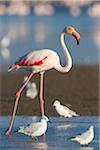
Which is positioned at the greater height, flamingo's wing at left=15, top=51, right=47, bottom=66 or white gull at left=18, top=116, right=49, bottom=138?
flamingo's wing at left=15, top=51, right=47, bottom=66

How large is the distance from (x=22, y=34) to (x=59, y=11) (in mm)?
1547

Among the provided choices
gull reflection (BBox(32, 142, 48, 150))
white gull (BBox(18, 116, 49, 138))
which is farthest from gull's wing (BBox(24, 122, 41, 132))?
gull reflection (BBox(32, 142, 48, 150))

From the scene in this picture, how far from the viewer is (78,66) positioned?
17.6m

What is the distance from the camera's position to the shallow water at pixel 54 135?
284 inches

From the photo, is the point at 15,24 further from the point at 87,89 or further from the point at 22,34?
the point at 87,89

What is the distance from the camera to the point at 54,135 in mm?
7852

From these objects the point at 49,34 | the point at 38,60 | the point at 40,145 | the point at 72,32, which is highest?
the point at 49,34

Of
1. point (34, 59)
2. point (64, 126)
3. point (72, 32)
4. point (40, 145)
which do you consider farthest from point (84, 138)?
point (72, 32)

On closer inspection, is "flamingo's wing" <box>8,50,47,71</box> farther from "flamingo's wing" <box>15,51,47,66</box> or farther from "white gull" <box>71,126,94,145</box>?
"white gull" <box>71,126,94,145</box>

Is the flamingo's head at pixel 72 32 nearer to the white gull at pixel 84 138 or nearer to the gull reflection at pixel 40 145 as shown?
the white gull at pixel 84 138

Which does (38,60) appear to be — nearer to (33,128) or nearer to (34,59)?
(34,59)

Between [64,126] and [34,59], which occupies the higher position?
[34,59]

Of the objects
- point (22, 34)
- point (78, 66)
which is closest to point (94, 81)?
point (78, 66)

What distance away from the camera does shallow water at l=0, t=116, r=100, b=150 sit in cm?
721
